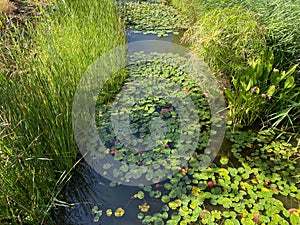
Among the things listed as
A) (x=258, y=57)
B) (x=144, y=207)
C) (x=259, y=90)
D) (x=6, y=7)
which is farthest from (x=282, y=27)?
(x=6, y=7)

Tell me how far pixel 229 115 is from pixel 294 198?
968 millimetres

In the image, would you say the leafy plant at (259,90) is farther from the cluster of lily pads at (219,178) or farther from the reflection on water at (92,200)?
the reflection on water at (92,200)

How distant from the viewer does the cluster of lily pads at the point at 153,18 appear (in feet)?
15.6

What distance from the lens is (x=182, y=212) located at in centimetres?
186

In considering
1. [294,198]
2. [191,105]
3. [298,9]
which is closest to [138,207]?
[294,198]

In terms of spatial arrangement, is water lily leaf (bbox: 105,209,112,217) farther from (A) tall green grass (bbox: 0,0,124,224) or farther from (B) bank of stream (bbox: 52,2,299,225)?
(A) tall green grass (bbox: 0,0,124,224)

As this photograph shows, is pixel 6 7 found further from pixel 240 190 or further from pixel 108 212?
pixel 240 190

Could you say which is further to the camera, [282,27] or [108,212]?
[282,27]

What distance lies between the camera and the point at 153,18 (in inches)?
206

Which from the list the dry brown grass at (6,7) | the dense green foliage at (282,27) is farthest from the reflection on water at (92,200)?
the dry brown grass at (6,7)

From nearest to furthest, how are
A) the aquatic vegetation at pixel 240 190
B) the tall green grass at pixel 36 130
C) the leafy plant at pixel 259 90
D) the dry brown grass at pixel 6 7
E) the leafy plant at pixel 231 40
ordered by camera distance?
the tall green grass at pixel 36 130 → the aquatic vegetation at pixel 240 190 → the leafy plant at pixel 259 90 → the leafy plant at pixel 231 40 → the dry brown grass at pixel 6 7

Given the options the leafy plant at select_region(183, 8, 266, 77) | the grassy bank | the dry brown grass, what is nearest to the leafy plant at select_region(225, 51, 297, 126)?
the grassy bank

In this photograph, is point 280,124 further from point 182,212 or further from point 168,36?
point 168,36

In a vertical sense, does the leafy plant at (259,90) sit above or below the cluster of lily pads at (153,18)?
below
